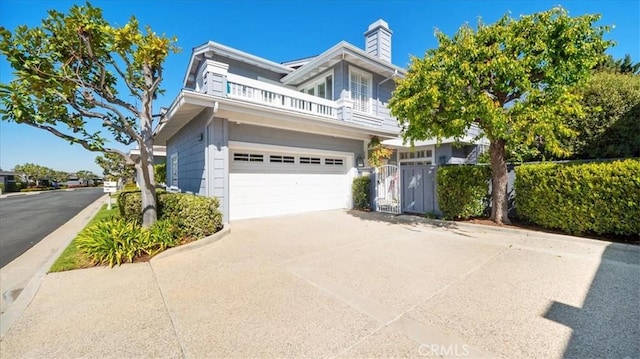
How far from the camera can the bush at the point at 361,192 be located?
418 inches

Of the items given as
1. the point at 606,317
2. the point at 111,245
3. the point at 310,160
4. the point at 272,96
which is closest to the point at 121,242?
the point at 111,245

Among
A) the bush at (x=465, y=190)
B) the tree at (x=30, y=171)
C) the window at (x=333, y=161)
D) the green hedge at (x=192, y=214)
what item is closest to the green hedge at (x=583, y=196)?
the bush at (x=465, y=190)

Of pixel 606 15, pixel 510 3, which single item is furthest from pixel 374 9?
pixel 606 15

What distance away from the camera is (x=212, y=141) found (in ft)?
24.1

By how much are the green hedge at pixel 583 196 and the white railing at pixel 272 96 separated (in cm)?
678

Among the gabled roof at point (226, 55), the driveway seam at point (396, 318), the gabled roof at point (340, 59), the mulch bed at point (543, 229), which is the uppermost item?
the gabled roof at point (226, 55)

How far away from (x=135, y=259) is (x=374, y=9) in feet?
48.3

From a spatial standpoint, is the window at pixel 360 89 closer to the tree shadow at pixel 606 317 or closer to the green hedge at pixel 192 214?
the green hedge at pixel 192 214

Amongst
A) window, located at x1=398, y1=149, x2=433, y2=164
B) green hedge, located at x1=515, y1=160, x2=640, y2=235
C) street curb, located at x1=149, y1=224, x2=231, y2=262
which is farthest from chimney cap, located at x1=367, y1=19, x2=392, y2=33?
street curb, located at x1=149, y1=224, x2=231, y2=262

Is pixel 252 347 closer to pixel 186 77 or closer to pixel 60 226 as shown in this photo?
pixel 60 226

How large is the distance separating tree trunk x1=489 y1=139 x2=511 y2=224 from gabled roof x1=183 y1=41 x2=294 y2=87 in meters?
10.3

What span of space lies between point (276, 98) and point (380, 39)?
308 inches

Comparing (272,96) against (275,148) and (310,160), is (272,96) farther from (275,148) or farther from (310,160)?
(310,160)

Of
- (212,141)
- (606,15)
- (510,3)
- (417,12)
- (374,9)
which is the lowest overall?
(212,141)
